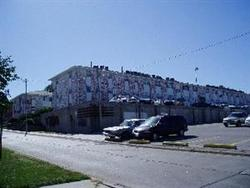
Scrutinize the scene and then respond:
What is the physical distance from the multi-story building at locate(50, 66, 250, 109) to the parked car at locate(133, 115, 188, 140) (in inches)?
1179

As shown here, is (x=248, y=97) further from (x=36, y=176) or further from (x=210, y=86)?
(x=36, y=176)

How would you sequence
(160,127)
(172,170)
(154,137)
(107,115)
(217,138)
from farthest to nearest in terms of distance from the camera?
(107,115)
(160,127)
(154,137)
(217,138)
(172,170)

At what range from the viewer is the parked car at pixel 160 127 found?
29.4 metres

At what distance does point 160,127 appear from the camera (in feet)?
98.6

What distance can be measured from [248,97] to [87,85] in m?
69.2

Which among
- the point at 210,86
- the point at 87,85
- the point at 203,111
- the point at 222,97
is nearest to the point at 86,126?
the point at 87,85

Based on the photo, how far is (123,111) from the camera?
1980 inches

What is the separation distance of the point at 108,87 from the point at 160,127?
41075mm

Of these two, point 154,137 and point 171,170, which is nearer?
point 171,170

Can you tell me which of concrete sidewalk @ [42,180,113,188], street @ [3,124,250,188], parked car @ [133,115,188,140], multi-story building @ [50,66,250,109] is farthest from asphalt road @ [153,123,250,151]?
multi-story building @ [50,66,250,109]

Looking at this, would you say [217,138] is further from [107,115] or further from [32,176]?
[107,115]

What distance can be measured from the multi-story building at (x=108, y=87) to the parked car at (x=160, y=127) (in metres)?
30.0

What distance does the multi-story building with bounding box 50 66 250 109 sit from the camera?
2707 inches

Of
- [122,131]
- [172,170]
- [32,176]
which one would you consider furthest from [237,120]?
[32,176]
